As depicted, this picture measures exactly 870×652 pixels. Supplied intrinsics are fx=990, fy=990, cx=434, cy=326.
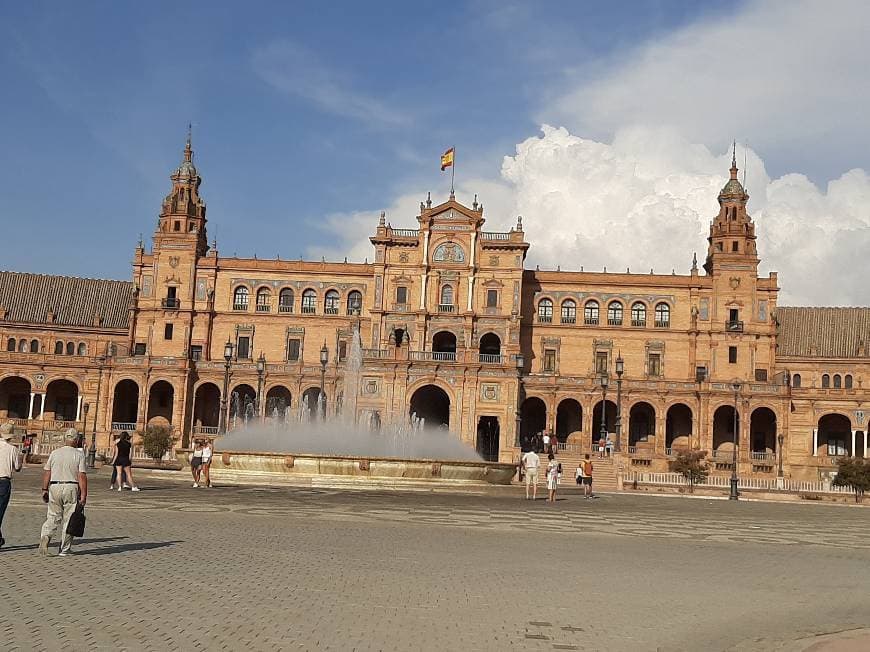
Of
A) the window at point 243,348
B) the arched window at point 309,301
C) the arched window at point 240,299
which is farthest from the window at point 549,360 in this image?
the arched window at point 240,299

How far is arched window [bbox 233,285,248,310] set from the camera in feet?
270

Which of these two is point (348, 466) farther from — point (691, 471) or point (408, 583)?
point (691, 471)

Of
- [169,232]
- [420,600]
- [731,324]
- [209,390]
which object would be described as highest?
[169,232]

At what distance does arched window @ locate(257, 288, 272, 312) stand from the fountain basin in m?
46.8

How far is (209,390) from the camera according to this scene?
80188mm

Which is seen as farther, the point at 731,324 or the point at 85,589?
the point at 731,324

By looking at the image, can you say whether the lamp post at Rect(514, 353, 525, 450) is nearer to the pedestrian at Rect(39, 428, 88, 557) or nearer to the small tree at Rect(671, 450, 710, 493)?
the small tree at Rect(671, 450, 710, 493)

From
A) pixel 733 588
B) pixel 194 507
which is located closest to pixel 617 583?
pixel 733 588

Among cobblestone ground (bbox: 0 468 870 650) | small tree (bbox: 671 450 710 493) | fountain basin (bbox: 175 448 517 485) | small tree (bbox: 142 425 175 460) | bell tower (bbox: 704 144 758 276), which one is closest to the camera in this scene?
cobblestone ground (bbox: 0 468 870 650)

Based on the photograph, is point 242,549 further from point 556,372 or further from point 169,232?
point 169,232

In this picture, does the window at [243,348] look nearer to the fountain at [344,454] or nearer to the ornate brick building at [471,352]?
the ornate brick building at [471,352]

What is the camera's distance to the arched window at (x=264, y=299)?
82500 mm

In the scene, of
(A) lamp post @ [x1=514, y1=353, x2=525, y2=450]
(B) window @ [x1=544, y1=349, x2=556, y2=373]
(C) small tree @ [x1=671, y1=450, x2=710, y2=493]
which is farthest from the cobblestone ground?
(B) window @ [x1=544, y1=349, x2=556, y2=373]

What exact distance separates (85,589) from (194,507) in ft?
41.0
